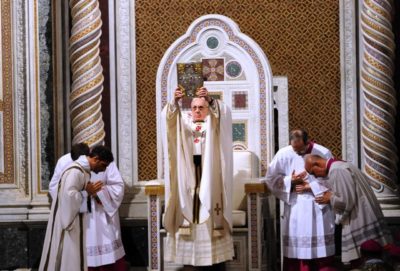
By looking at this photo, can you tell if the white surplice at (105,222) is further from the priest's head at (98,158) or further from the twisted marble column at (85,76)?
the priest's head at (98,158)

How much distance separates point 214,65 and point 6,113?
2537 millimetres

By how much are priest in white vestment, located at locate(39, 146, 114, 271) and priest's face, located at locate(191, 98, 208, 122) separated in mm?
1340

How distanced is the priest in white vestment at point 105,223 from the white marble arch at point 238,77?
2.54ft

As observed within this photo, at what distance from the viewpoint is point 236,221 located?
9406 mm

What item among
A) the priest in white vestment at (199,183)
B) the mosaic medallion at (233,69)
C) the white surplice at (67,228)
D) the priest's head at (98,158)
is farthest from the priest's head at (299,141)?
the white surplice at (67,228)

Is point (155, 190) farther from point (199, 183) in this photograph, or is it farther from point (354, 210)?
point (354, 210)

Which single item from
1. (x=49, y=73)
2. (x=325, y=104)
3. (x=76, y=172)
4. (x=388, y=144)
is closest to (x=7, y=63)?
(x=49, y=73)

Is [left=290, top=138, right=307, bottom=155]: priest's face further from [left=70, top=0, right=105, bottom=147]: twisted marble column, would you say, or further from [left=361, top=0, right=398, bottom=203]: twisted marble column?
[left=70, top=0, right=105, bottom=147]: twisted marble column

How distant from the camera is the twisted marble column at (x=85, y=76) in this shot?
35.4 ft

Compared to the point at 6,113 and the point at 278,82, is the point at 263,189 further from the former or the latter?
the point at 6,113

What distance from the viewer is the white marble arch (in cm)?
1032

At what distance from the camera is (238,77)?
10516 mm

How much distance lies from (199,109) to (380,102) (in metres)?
2.48

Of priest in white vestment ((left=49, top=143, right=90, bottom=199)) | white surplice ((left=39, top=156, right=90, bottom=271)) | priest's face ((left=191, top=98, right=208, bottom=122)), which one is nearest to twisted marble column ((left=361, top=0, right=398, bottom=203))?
priest's face ((left=191, top=98, right=208, bottom=122))
